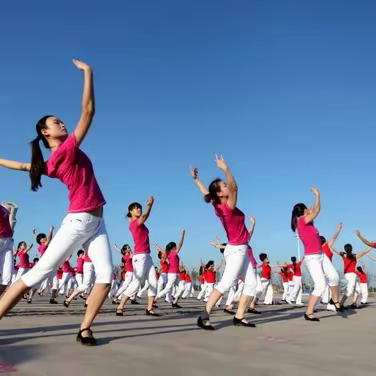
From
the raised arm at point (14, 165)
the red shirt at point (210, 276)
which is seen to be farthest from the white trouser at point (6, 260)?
the red shirt at point (210, 276)

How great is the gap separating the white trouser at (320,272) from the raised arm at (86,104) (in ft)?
18.7

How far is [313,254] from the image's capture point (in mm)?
8039

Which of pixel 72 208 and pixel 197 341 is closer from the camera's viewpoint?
pixel 72 208

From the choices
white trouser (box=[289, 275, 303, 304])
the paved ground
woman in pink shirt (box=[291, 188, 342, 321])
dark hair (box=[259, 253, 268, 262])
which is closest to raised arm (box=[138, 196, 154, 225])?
the paved ground

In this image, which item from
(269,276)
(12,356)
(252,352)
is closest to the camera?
(12,356)

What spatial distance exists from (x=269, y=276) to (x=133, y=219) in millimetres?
7278

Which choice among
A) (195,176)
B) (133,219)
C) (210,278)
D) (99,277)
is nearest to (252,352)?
(99,277)

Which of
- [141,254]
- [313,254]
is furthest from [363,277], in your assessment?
[141,254]

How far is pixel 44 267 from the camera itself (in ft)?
13.0

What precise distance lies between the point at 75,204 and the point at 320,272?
5544 mm

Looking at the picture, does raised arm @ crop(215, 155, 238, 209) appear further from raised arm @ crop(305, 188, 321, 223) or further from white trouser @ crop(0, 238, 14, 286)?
white trouser @ crop(0, 238, 14, 286)

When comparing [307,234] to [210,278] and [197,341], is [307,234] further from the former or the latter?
[210,278]

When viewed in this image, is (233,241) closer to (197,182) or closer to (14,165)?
(197,182)

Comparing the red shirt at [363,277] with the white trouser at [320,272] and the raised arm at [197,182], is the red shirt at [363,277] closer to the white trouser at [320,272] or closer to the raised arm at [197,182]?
the white trouser at [320,272]
